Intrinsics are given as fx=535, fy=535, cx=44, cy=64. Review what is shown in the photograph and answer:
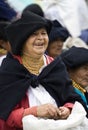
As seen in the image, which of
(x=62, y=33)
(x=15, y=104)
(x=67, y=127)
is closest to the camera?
(x=67, y=127)

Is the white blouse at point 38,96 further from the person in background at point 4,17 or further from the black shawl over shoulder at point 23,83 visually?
the person in background at point 4,17

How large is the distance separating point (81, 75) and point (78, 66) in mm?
96

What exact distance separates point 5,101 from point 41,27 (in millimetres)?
681

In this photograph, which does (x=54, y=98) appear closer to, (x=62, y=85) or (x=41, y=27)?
(x=62, y=85)

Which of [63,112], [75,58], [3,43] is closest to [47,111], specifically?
[63,112]

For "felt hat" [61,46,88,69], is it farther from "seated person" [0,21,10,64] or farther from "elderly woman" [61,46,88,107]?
"seated person" [0,21,10,64]

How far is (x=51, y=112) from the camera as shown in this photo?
4.17 m

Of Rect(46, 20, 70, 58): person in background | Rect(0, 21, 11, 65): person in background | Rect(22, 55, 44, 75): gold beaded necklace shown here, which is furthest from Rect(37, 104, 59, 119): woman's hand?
Rect(46, 20, 70, 58): person in background

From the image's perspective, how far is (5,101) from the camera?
438 centimetres

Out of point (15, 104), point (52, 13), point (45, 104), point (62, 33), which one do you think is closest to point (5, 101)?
point (15, 104)

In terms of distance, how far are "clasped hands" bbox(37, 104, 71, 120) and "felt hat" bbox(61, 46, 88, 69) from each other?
980 millimetres

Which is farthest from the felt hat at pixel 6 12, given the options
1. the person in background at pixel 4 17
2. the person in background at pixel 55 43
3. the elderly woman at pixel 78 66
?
the elderly woman at pixel 78 66

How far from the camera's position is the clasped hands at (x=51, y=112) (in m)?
4.17

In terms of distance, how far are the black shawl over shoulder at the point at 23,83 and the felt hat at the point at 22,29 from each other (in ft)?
0.39
